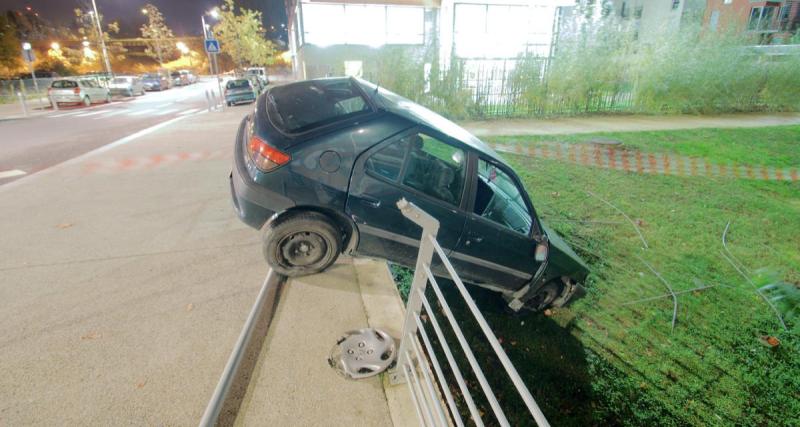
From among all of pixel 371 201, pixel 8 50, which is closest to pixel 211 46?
pixel 371 201

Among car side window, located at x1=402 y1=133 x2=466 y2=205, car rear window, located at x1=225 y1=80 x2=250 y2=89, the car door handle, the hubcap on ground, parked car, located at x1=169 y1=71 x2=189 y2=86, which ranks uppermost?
parked car, located at x1=169 y1=71 x2=189 y2=86

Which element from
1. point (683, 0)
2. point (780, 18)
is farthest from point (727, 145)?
→ point (780, 18)

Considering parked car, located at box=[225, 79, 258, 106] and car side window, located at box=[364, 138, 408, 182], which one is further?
parked car, located at box=[225, 79, 258, 106]

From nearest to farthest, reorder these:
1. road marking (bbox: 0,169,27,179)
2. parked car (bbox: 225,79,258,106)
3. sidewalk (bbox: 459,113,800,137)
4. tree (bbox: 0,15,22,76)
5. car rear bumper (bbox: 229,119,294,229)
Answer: car rear bumper (bbox: 229,119,294,229) → road marking (bbox: 0,169,27,179) → sidewalk (bbox: 459,113,800,137) → parked car (bbox: 225,79,258,106) → tree (bbox: 0,15,22,76)

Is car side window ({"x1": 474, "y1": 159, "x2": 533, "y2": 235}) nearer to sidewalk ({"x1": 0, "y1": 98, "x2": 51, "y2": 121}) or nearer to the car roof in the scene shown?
the car roof

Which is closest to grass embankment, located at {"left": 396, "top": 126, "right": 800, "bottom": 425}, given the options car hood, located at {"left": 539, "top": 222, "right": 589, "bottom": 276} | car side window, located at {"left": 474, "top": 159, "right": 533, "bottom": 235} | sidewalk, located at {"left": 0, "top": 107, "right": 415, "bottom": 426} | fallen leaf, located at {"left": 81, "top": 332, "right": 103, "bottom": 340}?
car hood, located at {"left": 539, "top": 222, "right": 589, "bottom": 276}

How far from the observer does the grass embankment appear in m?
3.04

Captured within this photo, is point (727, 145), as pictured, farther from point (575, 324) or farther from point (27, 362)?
point (27, 362)

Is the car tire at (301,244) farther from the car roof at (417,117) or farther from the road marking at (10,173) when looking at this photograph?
the road marking at (10,173)

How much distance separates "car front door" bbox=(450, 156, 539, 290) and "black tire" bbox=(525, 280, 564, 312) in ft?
1.25

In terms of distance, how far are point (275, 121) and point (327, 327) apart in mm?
1731

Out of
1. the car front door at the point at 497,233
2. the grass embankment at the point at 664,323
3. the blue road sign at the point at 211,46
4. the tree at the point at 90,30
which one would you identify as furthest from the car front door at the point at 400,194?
the tree at the point at 90,30

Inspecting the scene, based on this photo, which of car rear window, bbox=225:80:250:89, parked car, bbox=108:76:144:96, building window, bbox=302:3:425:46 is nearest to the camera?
car rear window, bbox=225:80:250:89

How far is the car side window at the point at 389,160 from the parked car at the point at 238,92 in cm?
1824
